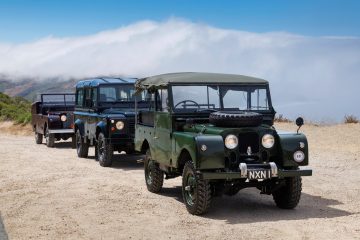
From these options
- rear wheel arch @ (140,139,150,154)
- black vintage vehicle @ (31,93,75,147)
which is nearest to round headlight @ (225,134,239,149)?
rear wheel arch @ (140,139,150,154)

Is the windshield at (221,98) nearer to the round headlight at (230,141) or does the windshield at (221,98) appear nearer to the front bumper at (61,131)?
the round headlight at (230,141)

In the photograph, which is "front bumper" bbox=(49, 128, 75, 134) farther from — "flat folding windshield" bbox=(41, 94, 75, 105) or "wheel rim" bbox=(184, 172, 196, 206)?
"wheel rim" bbox=(184, 172, 196, 206)

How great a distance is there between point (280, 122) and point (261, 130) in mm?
17949

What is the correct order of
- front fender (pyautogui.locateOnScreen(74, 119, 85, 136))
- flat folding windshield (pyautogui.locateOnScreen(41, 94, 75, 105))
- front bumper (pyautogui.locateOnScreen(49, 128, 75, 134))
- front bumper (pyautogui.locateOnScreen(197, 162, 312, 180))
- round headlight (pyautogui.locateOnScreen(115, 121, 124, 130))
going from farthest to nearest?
flat folding windshield (pyautogui.locateOnScreen(41, 94, 75, 105)) < front bumper (pyautogui.locateOnScreen(49, 128, 75, 134)) < front fender (pyautogui.locateOnScreen(74, 119, 85, 136)) < round headlight (pyautogui.locateOnScreen(115, 121, 124, 130)) < front bumper (pyautogui.locateOnScreen(197, 162, 312, 180))

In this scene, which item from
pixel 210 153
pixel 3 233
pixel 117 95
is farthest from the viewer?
pixel 117 95

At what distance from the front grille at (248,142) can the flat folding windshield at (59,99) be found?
15693mm

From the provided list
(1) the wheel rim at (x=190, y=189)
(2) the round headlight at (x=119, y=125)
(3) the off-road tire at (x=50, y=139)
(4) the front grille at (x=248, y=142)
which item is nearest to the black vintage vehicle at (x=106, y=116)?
(2) the round headlight at (x=119, y=125)

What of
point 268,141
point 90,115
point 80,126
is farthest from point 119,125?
point 268,141

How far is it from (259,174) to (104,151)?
730 centimetres

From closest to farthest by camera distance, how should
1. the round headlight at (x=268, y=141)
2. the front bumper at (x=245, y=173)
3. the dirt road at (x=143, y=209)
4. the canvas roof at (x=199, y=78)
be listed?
the dirt road at (x=143, y=209), the front bumper at (x=245, y=173), the round headlight at (x=268, y=141), the canvas roof at (x=199, y=78)

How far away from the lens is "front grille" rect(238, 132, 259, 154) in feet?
29.5

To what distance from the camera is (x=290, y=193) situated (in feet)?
30.5

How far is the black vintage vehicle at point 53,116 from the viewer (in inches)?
872

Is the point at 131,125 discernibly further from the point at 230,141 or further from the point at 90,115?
the point at 230,141
